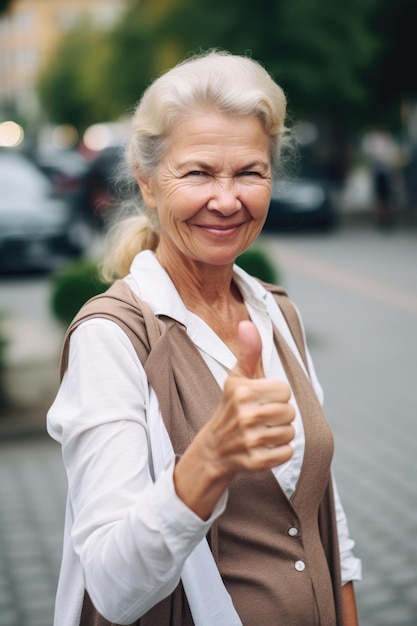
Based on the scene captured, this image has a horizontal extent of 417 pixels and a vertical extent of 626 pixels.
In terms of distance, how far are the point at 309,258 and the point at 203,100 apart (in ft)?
51.4

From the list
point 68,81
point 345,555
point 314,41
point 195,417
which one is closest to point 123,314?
point 195,417

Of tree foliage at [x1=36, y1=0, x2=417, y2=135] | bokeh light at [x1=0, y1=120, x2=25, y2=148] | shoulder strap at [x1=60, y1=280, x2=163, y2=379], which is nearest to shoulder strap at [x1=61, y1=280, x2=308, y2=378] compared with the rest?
shoulder strap at [x1=60, y1=280, x2=163, y2=379]

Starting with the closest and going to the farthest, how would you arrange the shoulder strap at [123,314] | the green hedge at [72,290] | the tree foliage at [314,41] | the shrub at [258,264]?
the shoulder strap at [123,314] → the green hedge at [72,290] → the shrub at [258,264] → the tree foliage at [314,41]

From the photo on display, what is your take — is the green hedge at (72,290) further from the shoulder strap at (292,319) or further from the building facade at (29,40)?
the building facade at (29,40)

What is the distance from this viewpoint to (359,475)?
618cm

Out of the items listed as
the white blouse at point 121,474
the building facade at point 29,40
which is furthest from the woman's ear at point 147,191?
the building facade at point 29,40

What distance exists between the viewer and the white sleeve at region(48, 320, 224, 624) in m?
1.55

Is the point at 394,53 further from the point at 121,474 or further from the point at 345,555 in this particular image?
the point at 121,474

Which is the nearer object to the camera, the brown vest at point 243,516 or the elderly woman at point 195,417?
the elderly woman at point 195,417

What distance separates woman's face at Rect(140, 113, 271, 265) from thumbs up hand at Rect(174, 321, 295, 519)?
51cm

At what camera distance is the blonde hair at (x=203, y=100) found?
195 cm

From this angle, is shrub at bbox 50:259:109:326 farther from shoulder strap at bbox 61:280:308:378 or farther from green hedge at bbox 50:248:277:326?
shoulder strap at bbox 61:280:308:378

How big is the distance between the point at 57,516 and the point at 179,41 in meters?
18.2

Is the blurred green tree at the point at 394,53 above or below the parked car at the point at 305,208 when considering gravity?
above
